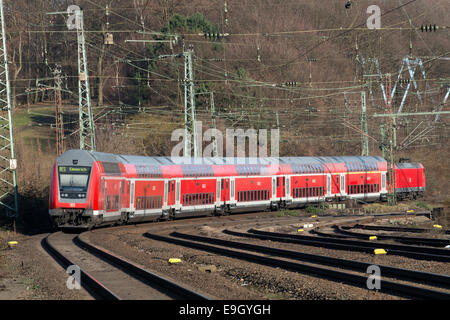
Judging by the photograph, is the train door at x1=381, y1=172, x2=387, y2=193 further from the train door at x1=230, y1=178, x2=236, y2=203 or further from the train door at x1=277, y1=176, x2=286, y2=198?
the train door at x1=230, y1=178, x2=236, y2=203

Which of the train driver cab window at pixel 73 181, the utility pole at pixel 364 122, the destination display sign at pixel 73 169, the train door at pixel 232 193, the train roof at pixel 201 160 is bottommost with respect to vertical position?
the train door at pixel 232 193

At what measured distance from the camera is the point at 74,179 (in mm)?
25781

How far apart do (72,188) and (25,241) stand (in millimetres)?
3168

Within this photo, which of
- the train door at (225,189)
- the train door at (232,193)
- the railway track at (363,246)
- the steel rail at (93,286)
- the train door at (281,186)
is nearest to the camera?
the steel rail at (93,286)

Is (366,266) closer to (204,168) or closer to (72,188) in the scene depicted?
(72,188)

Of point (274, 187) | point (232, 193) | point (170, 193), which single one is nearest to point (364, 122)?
point (274, 187)

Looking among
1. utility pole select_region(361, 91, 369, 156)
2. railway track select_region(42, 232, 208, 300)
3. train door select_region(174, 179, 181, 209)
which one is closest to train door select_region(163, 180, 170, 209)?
train door select_region(174, 179, 181, 209)

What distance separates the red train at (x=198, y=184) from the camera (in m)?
25.8

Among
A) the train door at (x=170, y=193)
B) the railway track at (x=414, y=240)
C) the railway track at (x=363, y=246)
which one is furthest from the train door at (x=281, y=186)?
the railway track at (x=363, y=246)

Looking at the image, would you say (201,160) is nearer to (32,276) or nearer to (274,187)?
(274,187)

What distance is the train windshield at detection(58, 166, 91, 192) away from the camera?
25703 mm

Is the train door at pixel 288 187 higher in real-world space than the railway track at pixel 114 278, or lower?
higher

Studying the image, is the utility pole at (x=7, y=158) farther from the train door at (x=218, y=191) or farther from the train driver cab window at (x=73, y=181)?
the train door at (x=218, y=191)

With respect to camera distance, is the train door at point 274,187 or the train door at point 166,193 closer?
the train door at point 166,193
